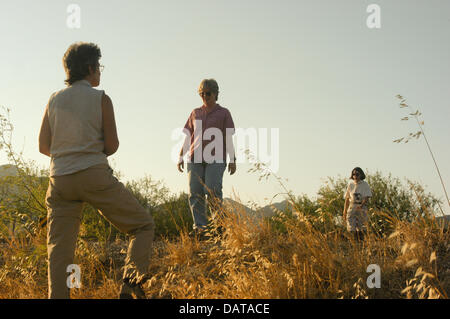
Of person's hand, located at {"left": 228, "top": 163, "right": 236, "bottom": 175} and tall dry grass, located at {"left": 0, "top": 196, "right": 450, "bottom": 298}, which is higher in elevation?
person's hand, located at {"left": 228, "top": 163, "right": 236, "bottom": 175}

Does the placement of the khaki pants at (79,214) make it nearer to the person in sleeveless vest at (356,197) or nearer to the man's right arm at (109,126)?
the man's right arm at (109,126)

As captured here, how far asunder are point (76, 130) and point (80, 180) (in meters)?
0.38

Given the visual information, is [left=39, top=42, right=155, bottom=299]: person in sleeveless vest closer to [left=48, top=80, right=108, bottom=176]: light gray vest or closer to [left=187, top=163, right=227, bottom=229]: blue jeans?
[left=48, top=80, right=108, bottom=176]: light gray vest

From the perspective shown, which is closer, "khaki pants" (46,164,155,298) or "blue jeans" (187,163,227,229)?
"khaki pants" (46,164,155,298)

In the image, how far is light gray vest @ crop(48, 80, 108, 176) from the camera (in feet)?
9.62

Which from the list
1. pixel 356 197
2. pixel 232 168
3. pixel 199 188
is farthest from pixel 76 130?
pixel 356 197

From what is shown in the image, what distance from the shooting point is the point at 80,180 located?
291 centimetres

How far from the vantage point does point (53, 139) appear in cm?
303

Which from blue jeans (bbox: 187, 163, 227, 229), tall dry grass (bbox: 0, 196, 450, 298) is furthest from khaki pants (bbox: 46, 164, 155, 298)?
blue jeans (bbox: 187, 163, 227, 229)

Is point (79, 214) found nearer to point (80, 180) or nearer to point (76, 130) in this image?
point (80, 180)

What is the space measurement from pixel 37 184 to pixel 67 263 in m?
2.41

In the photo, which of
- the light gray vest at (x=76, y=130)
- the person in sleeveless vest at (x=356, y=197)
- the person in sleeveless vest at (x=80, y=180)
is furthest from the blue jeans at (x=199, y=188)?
the person in sleeveless vest at (x=356, y=197)
